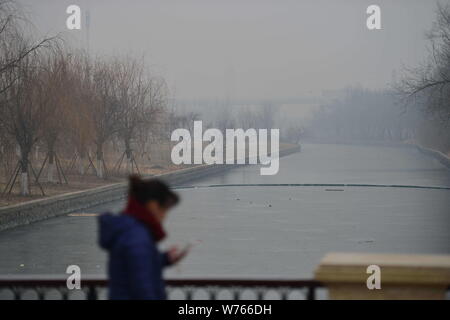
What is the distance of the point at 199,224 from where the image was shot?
78.2 feet

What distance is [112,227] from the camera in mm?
4184

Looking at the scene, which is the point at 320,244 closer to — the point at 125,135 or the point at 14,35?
the point at 14,35

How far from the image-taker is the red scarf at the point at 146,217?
4242 mm

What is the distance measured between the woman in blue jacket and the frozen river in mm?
5684

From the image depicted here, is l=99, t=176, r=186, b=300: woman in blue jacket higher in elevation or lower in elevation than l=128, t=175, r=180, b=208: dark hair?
lower

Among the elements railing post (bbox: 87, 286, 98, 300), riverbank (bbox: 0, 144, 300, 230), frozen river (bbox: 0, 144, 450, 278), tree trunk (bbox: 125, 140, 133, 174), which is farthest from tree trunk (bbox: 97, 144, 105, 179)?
railing post (bbox: 87, 286, 98, 300)

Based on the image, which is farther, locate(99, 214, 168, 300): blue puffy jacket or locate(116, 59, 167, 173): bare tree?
locate(116, 59, 167, 173): bare tree

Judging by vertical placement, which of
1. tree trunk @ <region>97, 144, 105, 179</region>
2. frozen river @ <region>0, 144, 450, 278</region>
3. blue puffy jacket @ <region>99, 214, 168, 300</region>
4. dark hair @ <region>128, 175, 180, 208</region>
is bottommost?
frozen river @ <region>0, 144, 450, 278</region>

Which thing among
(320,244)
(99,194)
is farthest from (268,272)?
(99,194)

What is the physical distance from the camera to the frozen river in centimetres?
1670

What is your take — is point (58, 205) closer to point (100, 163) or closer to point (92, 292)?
point (100, 163)

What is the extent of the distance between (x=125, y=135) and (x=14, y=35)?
14022 millimetres

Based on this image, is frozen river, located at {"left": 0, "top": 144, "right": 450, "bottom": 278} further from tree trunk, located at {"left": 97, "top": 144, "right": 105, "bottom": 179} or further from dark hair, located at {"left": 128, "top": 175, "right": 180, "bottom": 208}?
dark hair, located at {"left": 128, "top": 175, "right": 180, "bottom": 208}

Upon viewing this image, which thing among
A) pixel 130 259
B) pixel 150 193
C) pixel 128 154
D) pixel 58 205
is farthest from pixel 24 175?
pixel 130 259
